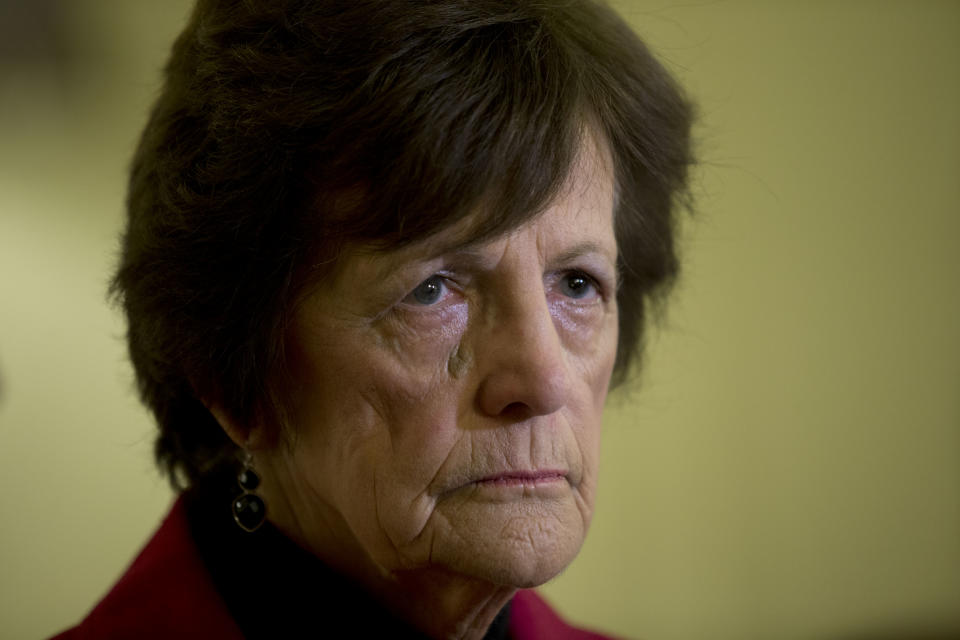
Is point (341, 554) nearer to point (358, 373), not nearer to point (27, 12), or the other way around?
point (358, 373)

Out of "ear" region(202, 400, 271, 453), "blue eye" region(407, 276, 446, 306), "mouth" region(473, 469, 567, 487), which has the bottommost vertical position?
"ear" region(202, 400, 271, 453)

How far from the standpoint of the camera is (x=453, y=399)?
1.08 meters

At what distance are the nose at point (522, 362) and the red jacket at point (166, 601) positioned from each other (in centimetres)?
47

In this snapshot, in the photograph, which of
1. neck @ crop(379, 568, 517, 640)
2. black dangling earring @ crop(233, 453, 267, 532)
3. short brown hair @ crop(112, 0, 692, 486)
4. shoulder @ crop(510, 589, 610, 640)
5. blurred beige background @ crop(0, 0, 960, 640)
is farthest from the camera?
blurred beige background @ crop(0, 0, 960, 640)

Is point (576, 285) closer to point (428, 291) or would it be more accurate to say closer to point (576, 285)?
point (576, 285)

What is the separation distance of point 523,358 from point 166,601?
0.59 metres

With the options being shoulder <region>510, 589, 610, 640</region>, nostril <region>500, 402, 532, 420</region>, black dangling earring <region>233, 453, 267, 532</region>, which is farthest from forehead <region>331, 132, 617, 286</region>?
shoulder <region>510, 589, 610, 640</region>

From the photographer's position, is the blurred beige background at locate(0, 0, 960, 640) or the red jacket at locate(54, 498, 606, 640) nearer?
the red jacket at locate(54, 498, 606, 640)

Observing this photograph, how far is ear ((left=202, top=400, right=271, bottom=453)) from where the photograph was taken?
48.8 inches

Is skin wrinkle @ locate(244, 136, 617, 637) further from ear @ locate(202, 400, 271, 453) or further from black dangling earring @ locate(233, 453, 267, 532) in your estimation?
black dangling earring @ locate(233, 453, 267, 532)

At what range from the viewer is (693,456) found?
2875 mm

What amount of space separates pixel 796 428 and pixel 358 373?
2110 millimetres

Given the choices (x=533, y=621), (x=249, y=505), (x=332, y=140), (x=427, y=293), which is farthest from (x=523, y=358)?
(x=533, y=621)

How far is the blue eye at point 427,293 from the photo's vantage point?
1.09m
